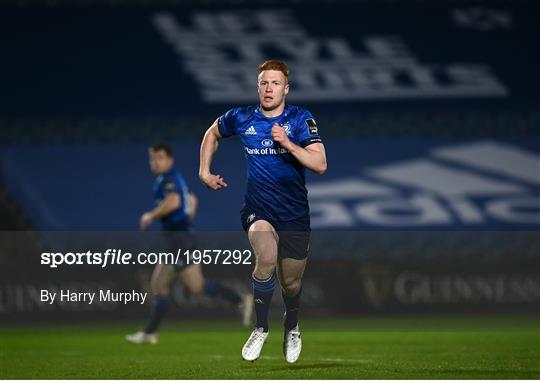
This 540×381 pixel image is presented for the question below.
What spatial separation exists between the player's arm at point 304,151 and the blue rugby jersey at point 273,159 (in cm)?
9

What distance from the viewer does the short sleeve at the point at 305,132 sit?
788 cm

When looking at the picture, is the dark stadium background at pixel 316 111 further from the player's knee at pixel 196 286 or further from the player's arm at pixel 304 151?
the player's arm at pixel 304 151

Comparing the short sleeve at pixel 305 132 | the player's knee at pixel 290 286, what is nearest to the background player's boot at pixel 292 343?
the player's knee at pixel 290 286

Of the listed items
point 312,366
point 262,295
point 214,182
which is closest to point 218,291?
point 312,366

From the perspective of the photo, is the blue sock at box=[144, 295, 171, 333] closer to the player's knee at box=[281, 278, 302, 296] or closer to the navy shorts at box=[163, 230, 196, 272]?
the navy shorts at box=[163, 230, 196, 272]

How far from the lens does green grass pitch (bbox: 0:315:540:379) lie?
28.3 ft

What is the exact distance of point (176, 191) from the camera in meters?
12.5

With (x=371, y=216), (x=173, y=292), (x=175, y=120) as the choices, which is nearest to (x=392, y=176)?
(x=371, y=216)

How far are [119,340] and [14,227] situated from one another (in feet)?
24.7

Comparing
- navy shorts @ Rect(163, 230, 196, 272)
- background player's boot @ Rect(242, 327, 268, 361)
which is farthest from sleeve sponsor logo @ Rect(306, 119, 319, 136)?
navy shorts @ Rect(163, 230, 196, 272)

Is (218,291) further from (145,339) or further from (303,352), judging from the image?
(303,352)

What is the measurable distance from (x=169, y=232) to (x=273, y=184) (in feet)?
16.1

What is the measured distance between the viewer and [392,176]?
21375 millimetres

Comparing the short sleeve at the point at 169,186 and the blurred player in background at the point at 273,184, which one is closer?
the blurred player in background at the point at 273,184
